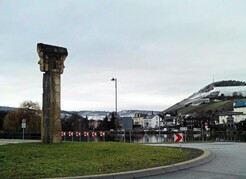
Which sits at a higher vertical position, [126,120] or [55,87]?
[55,87]

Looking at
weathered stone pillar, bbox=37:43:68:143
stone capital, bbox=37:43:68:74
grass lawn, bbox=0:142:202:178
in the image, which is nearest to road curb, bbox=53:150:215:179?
grass lawn, bbox=0:142:202:178

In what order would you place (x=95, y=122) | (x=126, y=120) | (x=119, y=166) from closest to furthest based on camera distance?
(x=119, y=166)
(x=126, y=120)
(x=95, y=122)

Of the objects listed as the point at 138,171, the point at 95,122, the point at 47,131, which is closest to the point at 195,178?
the point at 138,171

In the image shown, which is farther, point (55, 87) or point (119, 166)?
point (55, 87)

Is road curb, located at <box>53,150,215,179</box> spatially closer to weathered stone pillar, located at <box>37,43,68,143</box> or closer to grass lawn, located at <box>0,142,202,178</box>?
grass lawn, located at <box>0,142,202,178</box>

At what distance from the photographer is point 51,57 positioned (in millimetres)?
19156

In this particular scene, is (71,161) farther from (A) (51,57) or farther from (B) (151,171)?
(A) (51,57)

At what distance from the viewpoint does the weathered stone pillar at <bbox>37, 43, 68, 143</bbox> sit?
61.6ft

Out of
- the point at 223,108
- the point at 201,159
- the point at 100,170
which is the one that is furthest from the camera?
the point at 223,108

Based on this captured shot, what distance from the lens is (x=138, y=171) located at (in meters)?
10.6

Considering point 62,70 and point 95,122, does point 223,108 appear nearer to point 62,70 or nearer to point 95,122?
point 95,122

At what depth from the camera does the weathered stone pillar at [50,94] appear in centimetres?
1877

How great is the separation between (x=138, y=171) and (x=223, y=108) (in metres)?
183

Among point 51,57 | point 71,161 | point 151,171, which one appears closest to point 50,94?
point 51,57
